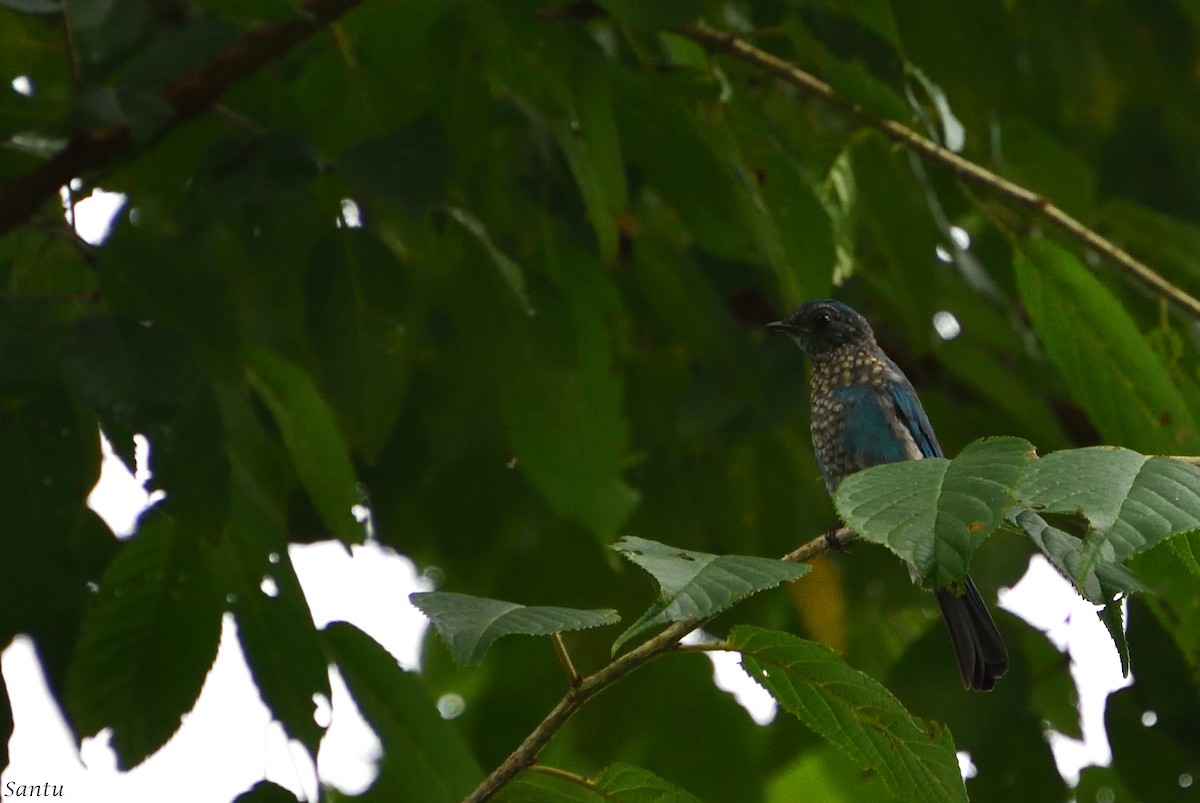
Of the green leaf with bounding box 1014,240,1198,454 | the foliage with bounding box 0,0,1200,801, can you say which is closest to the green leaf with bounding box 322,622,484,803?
the foliage with bounding box 0,0,1200,801

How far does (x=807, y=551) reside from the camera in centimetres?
188

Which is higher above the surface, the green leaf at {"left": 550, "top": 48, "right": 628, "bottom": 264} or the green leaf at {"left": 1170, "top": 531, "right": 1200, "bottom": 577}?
the green leaf at {"left": 550, "top": 48, "right": 628, "bottom": 264}

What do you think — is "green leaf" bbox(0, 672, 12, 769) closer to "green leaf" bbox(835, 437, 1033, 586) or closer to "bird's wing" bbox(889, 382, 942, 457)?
"green leaf" bbox(835, 437, 1033, 586)

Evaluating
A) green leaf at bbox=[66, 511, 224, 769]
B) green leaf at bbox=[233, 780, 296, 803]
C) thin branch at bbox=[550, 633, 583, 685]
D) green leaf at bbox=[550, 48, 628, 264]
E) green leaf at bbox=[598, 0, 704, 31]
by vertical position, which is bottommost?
green leaf at bbox=[233, 780, 296, 803]

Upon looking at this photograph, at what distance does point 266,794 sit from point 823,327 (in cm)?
218

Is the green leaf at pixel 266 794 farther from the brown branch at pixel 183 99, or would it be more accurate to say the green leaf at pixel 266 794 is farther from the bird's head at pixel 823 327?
the bird's head at pixel 823 327

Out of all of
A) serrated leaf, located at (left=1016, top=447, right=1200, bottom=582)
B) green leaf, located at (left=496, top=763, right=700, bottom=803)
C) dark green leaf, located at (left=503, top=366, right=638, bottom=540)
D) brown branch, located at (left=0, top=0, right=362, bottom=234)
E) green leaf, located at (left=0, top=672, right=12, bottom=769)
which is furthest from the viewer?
dark green leaf, located at (left=503, top=366, right=638, bottom=540)

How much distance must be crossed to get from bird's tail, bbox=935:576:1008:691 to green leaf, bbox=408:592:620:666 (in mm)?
1699

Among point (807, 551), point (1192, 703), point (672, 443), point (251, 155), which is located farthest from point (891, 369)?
point (807, 551)

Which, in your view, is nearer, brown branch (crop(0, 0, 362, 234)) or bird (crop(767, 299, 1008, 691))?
brown branch (crop(0, 0, 362, 234))

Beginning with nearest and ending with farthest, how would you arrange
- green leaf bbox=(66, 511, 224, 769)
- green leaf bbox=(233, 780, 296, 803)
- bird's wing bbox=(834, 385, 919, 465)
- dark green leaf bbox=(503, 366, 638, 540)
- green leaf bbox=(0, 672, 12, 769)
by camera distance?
green leaf bbox=(233, 780, 296, 803), green leaf bbox=(0, 672, 12, 769), green leaf bbox=(66, 511, 224, 769), dark green leaf bbox=(503, 366, 638, 540), bird's wing bbox=(834, 385, 919, 465)

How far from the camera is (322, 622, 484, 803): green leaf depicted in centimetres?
269

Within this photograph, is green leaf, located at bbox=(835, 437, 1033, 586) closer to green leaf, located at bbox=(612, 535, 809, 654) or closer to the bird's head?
green leaf, located at bbox=(612, 535, 809, 654)

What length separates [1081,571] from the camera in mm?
1479
